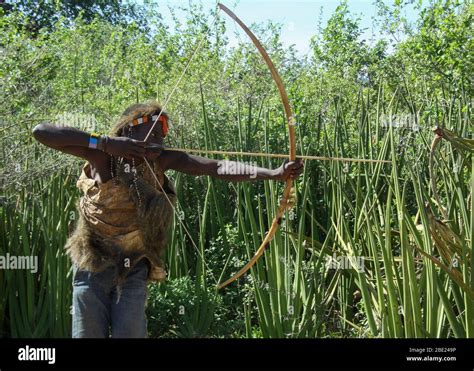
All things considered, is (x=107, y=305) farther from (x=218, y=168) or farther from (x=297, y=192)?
(x=297, y=192)

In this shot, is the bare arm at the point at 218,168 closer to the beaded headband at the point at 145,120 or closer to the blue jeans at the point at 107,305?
the beaded headband at the point at 145,120

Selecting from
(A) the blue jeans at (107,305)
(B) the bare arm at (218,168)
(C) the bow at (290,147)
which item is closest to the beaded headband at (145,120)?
(B) the bare arm at (218,168)

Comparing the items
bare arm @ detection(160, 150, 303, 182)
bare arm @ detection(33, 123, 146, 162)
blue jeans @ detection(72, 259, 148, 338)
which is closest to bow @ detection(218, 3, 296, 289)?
bare arm @ detection(160, 150, 303, 182)

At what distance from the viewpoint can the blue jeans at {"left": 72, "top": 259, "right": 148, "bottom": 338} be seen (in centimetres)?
313

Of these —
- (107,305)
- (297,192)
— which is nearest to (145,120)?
(107,305)

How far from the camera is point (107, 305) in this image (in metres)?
3.19

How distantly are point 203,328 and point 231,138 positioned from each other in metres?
1.96

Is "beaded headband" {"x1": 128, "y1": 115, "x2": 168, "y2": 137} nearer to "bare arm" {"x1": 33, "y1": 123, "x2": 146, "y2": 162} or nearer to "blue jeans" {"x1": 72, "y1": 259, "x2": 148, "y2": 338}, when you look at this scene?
"bare arm" {"x1": 33, "y1": 123, "x2": 146, "y2": 162}

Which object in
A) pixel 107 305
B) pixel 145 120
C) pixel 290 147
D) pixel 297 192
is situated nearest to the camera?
pixel 107 305

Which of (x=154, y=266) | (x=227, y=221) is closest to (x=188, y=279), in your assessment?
(x=227, y=221)

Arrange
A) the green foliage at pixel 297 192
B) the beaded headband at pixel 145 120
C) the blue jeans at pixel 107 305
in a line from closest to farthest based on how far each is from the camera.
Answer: the blue jeans at pixel 107 305
the beaded headband at pixel 145 120
the green foliage at pixel 297 192

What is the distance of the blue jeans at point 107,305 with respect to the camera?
313cm

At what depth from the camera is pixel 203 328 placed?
458 cm

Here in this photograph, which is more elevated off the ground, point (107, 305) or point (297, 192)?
point (297, 192)
